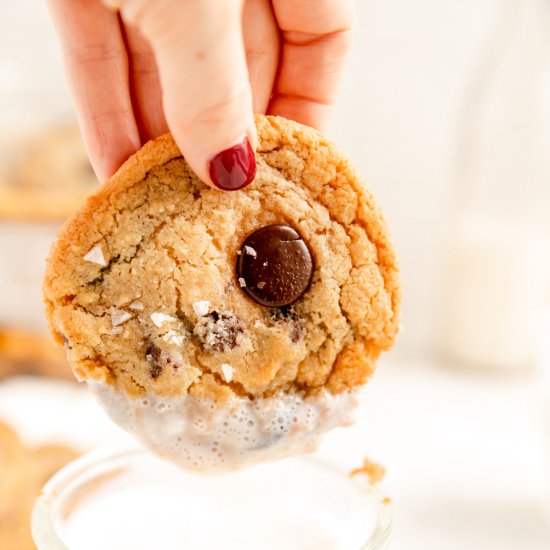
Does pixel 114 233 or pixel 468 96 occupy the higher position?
pixel 114 233

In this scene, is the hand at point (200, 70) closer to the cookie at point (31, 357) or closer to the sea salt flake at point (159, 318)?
the sea salt flake at point (159, 318)

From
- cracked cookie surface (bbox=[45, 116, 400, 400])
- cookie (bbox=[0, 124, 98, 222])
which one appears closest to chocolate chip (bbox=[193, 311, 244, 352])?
cracked cookie surface (bbox=[45, 116, 400, 400])

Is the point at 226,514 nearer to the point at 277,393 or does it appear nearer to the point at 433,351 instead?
the point at 277,393

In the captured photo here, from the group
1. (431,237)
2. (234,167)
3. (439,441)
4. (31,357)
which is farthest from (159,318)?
(431,237)

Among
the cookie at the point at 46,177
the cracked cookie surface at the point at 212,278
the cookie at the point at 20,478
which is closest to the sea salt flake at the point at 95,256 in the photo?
the cracked cookie surface at the point at 212,278

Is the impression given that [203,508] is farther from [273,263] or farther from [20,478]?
[20,478]

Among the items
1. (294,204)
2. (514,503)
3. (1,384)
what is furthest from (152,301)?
(1,384)

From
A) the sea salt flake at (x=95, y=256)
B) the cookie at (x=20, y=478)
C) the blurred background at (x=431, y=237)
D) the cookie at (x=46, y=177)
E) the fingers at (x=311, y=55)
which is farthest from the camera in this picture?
the cookie at (x=46, y=177)
